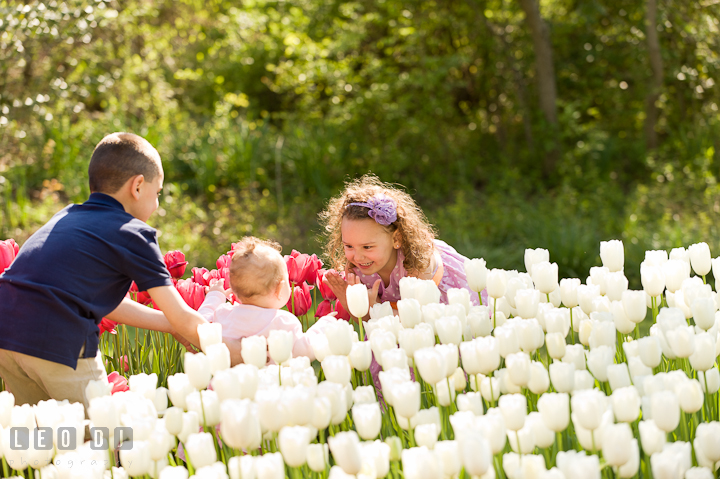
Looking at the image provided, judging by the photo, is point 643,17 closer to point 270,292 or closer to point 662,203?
point 662,203

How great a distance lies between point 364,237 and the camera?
2.67m

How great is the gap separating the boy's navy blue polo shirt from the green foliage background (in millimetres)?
3125

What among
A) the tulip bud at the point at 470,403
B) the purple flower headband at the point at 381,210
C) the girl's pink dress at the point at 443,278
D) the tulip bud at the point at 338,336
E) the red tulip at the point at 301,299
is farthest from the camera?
the girl's pink dress at the point at 443,278

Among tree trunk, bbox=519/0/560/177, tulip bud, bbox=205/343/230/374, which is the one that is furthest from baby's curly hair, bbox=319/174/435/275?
tree trunk, bbox=519/0/560/177

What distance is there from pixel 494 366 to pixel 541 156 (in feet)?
22.6

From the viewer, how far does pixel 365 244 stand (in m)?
2.68

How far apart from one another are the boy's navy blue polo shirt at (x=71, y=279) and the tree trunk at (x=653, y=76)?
665cm

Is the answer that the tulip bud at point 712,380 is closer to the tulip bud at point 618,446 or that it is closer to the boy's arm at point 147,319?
the tulip bud at point 618,446

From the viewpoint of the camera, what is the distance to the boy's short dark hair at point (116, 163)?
2178 mm

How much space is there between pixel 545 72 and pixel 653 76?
1218mm

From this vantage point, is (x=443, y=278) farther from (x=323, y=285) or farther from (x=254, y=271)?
(x=254, y=271)

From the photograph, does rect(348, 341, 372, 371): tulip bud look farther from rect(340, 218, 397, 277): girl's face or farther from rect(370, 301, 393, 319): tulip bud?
rect(340, 218, 397, 277): girl's face

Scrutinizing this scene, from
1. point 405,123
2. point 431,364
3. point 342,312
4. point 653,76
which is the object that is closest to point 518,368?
point 431,364

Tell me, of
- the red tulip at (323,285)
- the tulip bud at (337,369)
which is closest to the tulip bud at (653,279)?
the tulip bud at (337,369)
